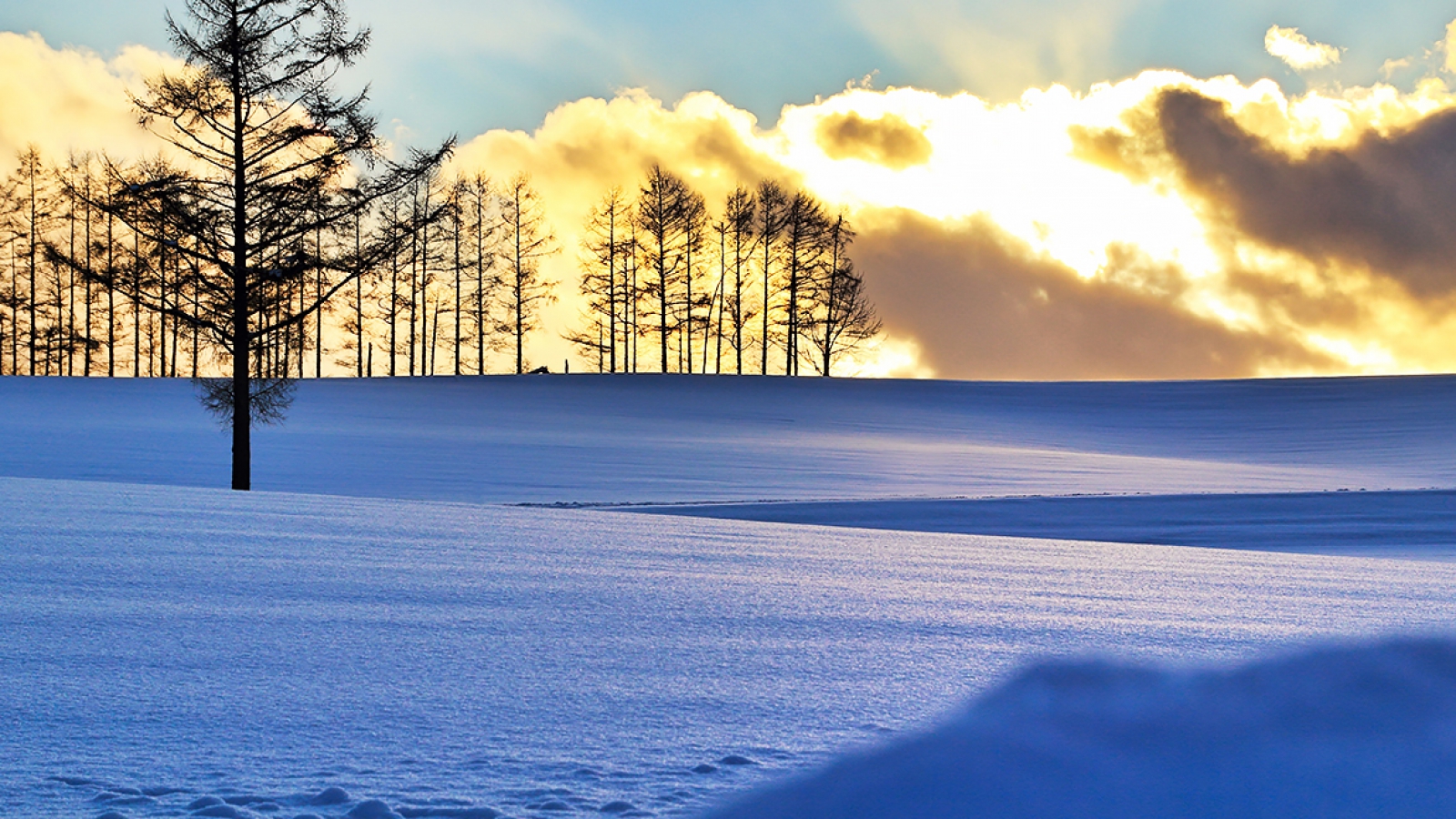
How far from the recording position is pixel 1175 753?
1830mm

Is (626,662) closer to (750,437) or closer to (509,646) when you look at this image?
(509,646)

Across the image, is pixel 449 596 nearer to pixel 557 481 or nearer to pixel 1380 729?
pixel 1380 729

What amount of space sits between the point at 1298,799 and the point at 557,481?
1439 centimetres

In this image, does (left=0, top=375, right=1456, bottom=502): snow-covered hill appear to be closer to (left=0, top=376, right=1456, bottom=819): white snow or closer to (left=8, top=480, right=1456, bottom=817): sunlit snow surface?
(left=0, top=376, right=1456, bottom=819): white snow

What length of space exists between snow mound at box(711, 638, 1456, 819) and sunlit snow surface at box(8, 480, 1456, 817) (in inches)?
5.3

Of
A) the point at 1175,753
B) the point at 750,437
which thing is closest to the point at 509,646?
the point at 1175,753

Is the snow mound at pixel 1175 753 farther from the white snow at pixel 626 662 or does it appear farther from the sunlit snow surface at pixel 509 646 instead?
the sunlit snow surface at pixel 509 646

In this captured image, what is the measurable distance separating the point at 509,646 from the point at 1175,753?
1564 mm

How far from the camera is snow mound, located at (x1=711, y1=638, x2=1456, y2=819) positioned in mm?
1635

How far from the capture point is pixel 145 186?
42.4 ft

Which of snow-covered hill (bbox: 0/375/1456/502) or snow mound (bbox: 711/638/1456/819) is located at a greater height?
snow-covered hill (bbox: 0/375/1456/502)

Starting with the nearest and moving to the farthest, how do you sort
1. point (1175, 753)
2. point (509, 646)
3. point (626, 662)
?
point (1175, 753) → point (626, 662) → point (509, 646)

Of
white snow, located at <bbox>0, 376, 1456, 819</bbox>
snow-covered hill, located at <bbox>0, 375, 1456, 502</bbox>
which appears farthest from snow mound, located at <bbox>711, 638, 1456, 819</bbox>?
snow-covered hill, located at <bbox>0, 375, 1456, 502</bbox>

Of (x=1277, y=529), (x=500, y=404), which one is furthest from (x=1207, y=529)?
(x=500, y=404)
